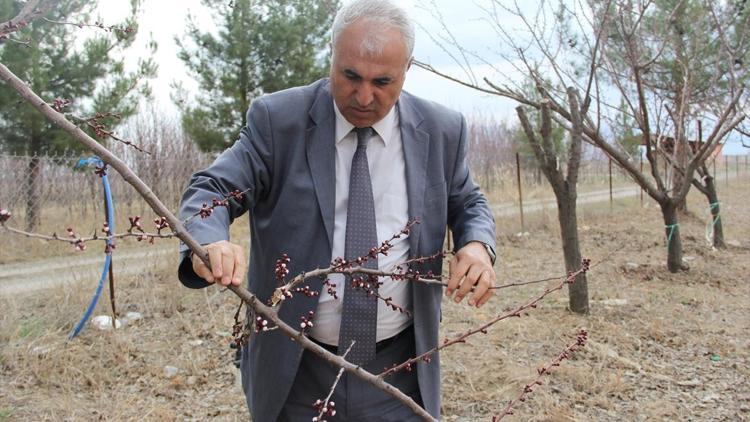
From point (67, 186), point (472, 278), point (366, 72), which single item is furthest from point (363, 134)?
point (67, 186)

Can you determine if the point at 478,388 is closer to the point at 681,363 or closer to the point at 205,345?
the point at 681,363

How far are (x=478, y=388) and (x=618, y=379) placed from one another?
83cm

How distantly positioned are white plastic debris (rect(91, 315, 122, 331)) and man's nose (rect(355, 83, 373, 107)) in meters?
3.83

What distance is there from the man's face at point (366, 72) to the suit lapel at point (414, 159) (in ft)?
0.54

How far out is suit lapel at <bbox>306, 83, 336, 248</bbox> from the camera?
1.85 meters

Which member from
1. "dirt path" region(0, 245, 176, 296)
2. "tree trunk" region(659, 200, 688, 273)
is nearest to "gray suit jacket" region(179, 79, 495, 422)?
"dirt path" region(0, 245, 176, 296)

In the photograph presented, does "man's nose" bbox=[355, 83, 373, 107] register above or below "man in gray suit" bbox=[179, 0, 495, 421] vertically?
above

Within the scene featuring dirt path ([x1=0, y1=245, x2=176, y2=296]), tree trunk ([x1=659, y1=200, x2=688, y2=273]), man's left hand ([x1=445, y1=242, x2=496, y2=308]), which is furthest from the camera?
tree trunk ([x1=659, y1=200, x2=688, y2=273])

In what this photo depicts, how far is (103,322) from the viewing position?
498 cm

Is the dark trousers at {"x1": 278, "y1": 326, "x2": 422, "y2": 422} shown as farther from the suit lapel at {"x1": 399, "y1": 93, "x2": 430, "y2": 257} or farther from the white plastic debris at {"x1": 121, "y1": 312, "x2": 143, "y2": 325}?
the white plastic debris at {"x1": 121, "y1": 312, "x2": 143, "y2": 325}

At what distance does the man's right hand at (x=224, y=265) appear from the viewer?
125cm

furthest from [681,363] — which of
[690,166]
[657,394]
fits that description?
[690,166]

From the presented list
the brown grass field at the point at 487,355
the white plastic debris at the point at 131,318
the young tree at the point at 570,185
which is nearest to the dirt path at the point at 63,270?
the brown grass field at the point at 487,355

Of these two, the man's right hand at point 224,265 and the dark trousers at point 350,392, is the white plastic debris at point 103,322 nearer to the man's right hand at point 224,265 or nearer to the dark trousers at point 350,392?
the dark trousers at point 350,392
